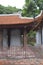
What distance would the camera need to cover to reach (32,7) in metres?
30.3

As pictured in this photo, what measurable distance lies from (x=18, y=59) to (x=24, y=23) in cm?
313

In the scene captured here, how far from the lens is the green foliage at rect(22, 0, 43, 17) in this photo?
97.2 feet

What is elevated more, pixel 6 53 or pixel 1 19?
pixel 1 19

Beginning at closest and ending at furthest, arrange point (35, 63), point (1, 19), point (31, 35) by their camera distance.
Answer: point (35, 63)
point (1, 19)
point (31, 35)

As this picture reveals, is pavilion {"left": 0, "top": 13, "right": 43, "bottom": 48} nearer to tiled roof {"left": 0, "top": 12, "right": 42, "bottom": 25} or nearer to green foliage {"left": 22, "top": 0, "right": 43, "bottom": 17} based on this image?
tiled roof {"left": 0, "top": 12, "right": 42, "bottom": 25}

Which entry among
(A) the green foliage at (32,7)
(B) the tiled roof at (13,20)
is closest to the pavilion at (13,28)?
(B) the tiled roof at (13,20)

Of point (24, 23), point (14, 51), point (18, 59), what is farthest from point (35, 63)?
point (24, 23)

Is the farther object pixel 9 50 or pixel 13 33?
pixel 13 33

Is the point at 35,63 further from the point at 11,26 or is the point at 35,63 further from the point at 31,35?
the point at 31,35

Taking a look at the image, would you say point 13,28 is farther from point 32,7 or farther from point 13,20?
point 32,7

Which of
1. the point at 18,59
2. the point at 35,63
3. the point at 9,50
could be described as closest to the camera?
the point at 35,63

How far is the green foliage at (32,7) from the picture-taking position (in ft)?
97.2

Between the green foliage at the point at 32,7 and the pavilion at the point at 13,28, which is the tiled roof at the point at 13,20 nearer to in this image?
the pavilion at the point at 13,28

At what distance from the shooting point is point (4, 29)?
17969mm
